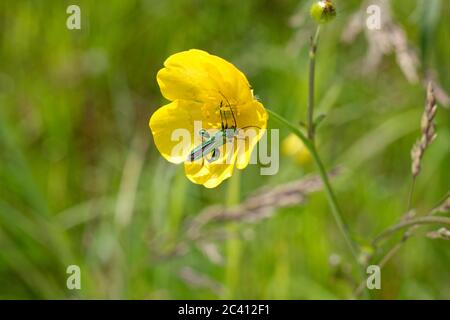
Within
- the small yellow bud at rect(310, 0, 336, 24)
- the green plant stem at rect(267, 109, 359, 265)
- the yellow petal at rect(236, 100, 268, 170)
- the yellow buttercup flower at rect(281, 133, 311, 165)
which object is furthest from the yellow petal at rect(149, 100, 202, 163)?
the yellow buttercup flower at rect(281, 133, 311, 165)

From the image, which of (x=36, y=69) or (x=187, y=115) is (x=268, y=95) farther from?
(x=187, y=115)

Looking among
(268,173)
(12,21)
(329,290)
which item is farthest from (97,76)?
(329,290)

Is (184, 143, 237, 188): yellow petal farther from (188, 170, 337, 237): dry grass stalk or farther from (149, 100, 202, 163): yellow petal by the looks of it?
(188, 170, 337, 237): dry grass stalk

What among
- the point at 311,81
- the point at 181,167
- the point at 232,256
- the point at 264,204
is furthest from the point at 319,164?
the point at 181,167

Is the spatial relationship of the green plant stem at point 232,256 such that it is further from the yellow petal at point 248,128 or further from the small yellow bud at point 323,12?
the small yellow bud at point 323,12

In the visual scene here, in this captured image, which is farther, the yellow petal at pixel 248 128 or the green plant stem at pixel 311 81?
the yellow petal at pixel 248 128

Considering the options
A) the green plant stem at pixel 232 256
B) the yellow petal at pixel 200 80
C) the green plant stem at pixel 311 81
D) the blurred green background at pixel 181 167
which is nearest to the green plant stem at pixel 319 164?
the green plant stem at pixel 311 81
